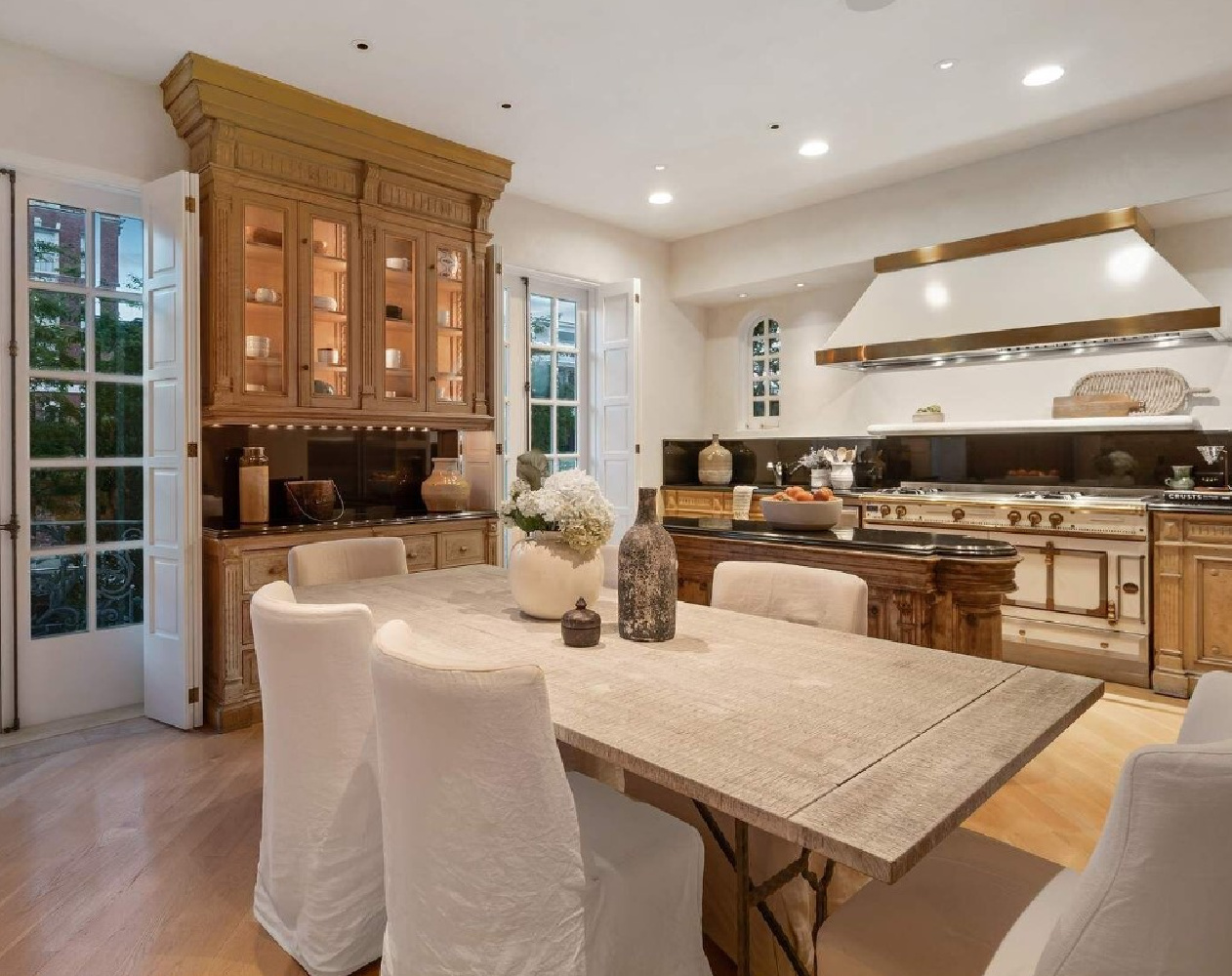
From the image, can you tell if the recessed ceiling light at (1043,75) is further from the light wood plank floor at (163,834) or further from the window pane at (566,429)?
the window pane at (566,429)

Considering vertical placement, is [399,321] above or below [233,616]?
above

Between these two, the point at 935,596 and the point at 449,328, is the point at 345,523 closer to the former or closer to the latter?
the point at 449,328

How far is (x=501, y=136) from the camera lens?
159 inches

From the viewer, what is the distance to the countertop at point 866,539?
8.07ft

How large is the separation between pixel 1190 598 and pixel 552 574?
3.27 m

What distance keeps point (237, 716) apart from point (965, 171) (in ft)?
15.7

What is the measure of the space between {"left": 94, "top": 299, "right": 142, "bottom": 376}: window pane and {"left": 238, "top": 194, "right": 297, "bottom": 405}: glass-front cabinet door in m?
0.59

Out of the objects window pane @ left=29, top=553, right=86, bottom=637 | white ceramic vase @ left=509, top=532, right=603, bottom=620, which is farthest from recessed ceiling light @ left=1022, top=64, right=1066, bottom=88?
window pane @ left=29, top=553, right=86, bottom=637

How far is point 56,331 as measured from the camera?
3346mm

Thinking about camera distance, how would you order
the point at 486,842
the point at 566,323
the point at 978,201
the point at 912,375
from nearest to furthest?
the point at 486,842
the point at 978,201
the point at 912,375
the point at 566,323

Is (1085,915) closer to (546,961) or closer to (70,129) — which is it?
(546,961)

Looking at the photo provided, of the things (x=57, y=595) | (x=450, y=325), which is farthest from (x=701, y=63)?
(x=57, y=595)

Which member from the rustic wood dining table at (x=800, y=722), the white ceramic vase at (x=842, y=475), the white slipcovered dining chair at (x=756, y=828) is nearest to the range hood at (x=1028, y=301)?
the white ceramic vase at (x=842, y=475)

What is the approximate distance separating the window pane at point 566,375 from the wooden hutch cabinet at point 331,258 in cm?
113
